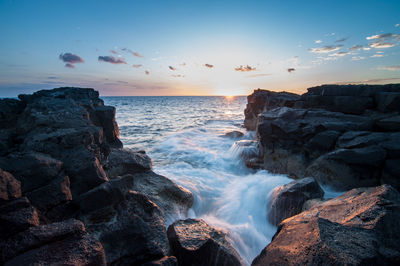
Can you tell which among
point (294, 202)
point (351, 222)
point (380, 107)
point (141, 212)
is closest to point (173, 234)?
point (141, 212)

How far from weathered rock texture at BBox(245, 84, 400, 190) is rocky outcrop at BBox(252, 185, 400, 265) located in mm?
3403

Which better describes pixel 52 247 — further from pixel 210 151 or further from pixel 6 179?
pixel 210 151

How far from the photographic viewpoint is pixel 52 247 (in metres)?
2.21

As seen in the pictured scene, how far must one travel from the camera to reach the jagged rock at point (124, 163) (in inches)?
222

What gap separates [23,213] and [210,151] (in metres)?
13.1

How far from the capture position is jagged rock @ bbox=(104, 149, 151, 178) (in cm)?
564

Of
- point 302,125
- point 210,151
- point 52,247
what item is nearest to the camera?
point 52,247

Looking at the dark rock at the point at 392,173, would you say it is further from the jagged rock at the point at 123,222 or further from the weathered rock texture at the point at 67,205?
the jagged rock at the point at 123,222

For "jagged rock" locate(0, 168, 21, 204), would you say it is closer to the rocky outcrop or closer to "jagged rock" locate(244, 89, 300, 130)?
the rocky outcrop

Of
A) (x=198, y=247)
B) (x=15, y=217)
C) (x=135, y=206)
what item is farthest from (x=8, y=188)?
(x=198, y=247)

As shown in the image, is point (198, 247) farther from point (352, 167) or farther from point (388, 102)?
point (388, 102)

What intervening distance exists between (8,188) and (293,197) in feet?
20.6

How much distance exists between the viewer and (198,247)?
3.29 m

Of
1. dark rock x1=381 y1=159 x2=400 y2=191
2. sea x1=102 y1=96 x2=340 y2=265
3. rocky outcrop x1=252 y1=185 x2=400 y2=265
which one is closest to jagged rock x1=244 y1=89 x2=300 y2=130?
sea x1=102 y1=96 x2=340 y2=265
